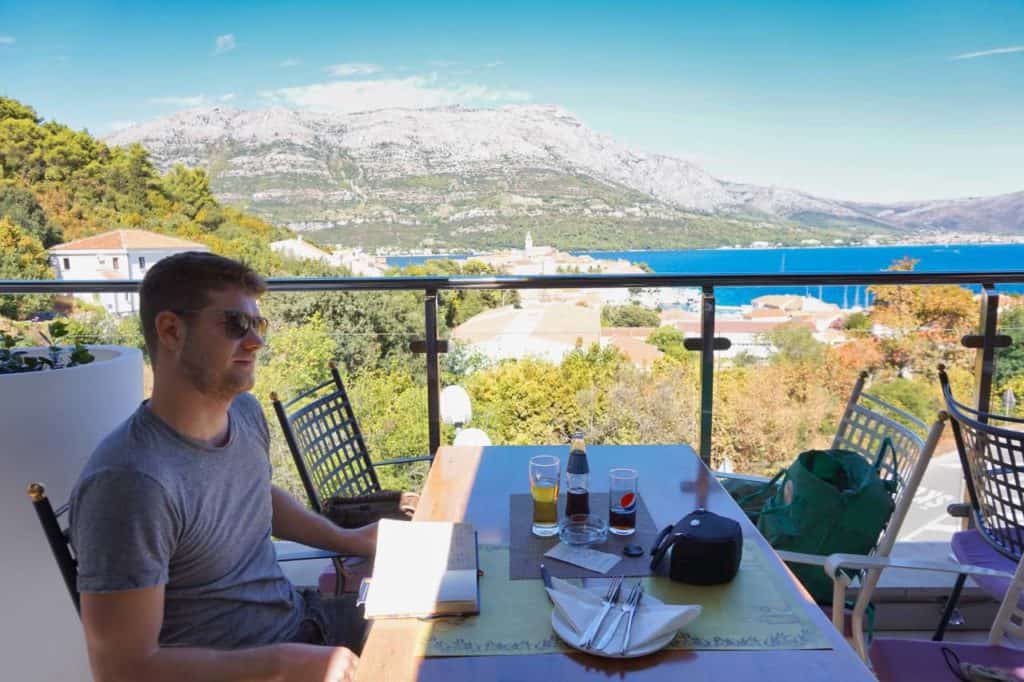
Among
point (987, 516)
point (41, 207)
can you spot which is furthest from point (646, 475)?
point (41, 207)

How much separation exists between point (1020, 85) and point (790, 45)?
11.8 meters

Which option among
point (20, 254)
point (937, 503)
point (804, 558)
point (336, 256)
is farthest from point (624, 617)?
point (20, 254)

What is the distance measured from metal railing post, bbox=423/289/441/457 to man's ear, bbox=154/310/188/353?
5.46 ft

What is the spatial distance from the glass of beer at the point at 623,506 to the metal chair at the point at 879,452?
0.46 m

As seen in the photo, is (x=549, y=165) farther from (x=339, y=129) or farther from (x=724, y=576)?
(x=724, y=576)

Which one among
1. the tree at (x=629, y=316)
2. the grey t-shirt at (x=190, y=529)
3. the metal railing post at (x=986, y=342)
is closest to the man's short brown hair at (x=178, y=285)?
the grey t-shirt at (x=190, y=529)

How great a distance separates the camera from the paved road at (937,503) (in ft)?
7.66

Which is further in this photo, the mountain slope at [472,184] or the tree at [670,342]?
the mountain slope at [472,184]

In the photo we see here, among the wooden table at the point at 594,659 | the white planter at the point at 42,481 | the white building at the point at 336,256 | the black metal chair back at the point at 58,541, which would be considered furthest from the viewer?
the white building at the point at 336,256

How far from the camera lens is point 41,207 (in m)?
28.0

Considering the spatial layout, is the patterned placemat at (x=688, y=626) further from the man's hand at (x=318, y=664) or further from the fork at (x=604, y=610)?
the man's hand at (x=318, y=664)

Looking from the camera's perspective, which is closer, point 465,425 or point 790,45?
point 465,425

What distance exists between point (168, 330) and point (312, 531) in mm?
639

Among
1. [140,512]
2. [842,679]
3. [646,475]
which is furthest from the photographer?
[646,475]
